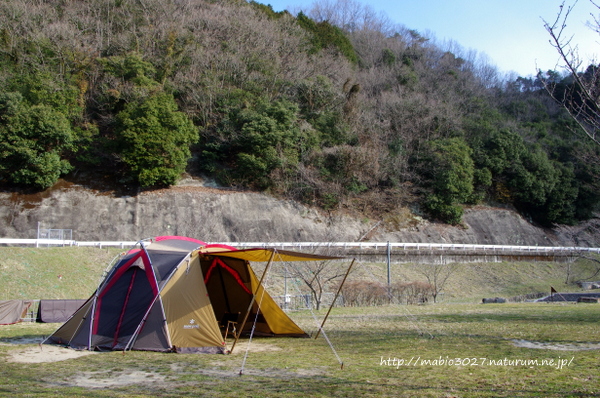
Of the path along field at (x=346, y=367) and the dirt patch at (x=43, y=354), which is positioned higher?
the path along field at (x=346, y=367)

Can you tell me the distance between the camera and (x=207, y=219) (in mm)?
33031

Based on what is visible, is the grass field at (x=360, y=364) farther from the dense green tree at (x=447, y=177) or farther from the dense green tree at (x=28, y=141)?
the dense green tree at (x=447, y=177)

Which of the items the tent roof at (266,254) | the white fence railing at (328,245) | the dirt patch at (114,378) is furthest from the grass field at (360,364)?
the white fence railing at (328,245)

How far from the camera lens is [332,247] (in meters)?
28.4

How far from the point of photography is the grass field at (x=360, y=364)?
553 centimetres

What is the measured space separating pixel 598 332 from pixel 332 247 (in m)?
18.9

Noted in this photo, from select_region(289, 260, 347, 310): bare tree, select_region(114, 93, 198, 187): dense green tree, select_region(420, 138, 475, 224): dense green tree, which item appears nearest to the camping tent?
select_region(289, 260, 347, 310): bare tree

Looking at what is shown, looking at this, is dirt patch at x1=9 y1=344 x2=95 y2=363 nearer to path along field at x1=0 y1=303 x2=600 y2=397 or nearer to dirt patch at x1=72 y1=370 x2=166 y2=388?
path along field at x1=0 y1=303 x2=600 y2=397

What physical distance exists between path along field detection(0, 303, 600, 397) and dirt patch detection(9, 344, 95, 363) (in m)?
0.02

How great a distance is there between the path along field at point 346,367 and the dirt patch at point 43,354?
2cm

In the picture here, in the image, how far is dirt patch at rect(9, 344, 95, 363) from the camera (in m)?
7.66

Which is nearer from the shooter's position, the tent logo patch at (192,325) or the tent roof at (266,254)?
the tent roof at (266,254)

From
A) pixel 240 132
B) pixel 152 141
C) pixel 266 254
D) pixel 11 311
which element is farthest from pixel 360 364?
pixel 240 132

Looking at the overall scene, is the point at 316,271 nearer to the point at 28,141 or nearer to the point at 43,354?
the point at 43,354
